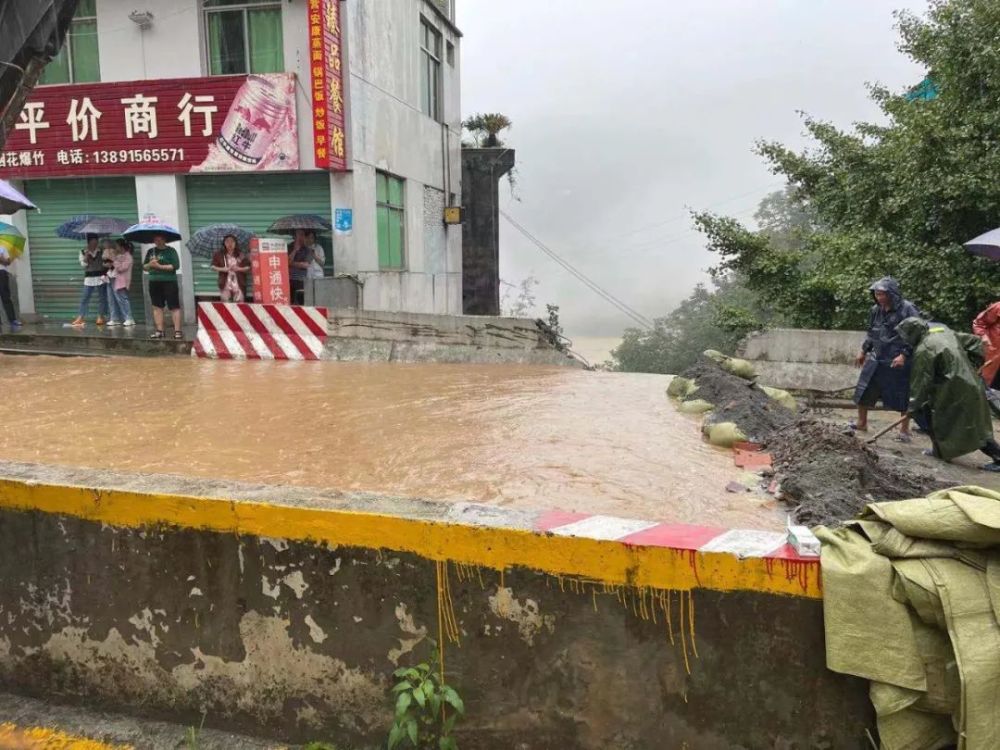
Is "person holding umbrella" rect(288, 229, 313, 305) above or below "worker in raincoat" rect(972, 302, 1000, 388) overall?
above

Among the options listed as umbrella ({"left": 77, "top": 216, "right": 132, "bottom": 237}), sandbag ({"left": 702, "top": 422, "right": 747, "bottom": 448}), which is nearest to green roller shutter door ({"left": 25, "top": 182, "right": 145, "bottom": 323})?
Answer: umbrella ({"left": 77, "top": 216, "right": 132, "bottom": 237})

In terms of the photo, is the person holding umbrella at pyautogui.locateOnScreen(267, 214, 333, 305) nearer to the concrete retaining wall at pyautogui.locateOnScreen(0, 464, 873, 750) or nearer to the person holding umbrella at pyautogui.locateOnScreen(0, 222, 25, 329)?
the person holding umbrella at pyautogui.locateOnScreen(0, 222, 25, 329)

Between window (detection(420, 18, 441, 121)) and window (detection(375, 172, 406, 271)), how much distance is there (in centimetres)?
260

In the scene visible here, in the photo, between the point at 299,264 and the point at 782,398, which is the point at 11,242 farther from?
the point at 782,398

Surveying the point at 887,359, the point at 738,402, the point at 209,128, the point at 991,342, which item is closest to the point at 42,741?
the point at 738,402

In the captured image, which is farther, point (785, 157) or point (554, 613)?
point (785, 157)

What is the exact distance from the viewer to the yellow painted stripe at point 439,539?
212 centimetres

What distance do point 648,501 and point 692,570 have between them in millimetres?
2226

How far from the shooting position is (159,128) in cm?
1311

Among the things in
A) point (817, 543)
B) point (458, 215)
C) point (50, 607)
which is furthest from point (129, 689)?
point (458, 215)

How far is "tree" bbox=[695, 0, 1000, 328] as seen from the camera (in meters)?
10.2

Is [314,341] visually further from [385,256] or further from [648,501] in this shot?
[648,501]

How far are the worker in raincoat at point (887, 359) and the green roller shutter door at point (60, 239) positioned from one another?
1254 cm

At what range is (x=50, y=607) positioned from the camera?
9.18 feet
